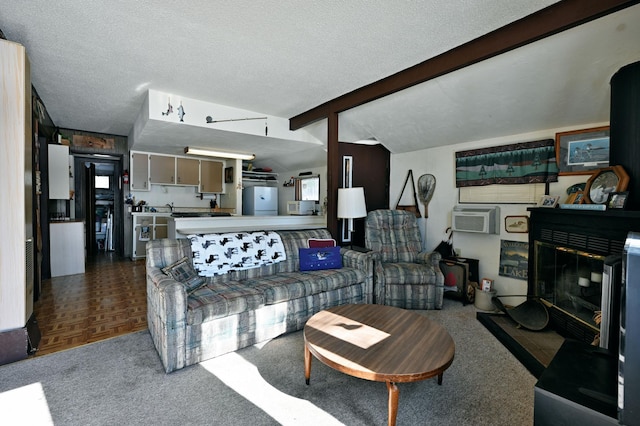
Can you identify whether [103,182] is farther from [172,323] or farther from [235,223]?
[172,323]

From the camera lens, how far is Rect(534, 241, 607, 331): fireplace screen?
2295 mm

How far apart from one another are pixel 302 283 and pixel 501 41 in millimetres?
2483

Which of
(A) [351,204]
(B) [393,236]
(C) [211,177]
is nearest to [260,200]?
(C) [211,177]

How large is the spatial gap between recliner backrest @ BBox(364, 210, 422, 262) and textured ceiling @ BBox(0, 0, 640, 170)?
1.21 metres

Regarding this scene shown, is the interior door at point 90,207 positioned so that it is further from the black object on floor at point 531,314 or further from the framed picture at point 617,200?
the framed picture at point 617,200

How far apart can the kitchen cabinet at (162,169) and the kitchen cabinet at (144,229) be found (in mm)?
708

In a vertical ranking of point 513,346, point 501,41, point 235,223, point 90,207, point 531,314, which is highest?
point 501,41

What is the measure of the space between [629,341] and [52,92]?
517 centimetres

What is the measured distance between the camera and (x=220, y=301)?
7.30 ft

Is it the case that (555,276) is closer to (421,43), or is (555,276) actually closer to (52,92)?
(421,43)

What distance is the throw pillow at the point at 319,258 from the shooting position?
10.4 feet

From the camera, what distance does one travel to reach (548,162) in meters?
3.13

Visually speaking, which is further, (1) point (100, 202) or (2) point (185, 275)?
(1) point (100, 202)

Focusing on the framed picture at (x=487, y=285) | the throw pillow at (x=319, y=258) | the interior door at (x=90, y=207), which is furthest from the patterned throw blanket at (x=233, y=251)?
the interior door at (x=90, y=207)
